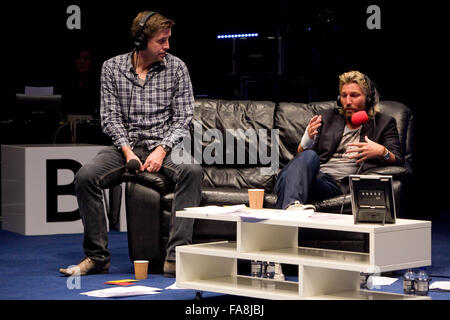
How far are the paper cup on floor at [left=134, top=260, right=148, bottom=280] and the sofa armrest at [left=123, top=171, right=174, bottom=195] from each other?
478 millimetres

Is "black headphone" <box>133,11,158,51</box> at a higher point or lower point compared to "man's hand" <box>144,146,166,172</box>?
higher

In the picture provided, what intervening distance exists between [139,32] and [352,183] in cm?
206

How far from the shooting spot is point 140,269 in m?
4.67

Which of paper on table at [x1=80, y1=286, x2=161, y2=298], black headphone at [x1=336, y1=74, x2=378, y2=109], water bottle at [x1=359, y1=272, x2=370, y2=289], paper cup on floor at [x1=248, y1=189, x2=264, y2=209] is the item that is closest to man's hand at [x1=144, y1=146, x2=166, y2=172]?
paper on table at [x1=80, y1=286, x2=161, y2=298]

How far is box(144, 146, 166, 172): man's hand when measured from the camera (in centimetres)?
496

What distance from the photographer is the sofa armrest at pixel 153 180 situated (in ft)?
16.2

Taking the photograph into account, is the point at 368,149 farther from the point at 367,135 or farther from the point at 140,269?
the point at 140,269

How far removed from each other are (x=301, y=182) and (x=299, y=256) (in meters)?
0.73

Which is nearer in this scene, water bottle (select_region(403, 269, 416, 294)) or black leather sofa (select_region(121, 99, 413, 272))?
water bottle (select_region(403, 269, 416, 294))

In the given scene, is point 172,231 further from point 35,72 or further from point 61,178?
point 35,72

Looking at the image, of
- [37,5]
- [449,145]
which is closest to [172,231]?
[449,145]

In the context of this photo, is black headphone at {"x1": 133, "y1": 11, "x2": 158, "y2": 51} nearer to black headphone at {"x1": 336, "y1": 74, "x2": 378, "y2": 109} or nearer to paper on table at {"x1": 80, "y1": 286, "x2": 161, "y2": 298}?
black headphone at {"x1": 336, "y1": 74, "x2": 378, "y2": 109}

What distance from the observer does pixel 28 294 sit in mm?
4223

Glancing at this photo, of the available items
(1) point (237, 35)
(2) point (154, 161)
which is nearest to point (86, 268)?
(2) point (154, 161)
